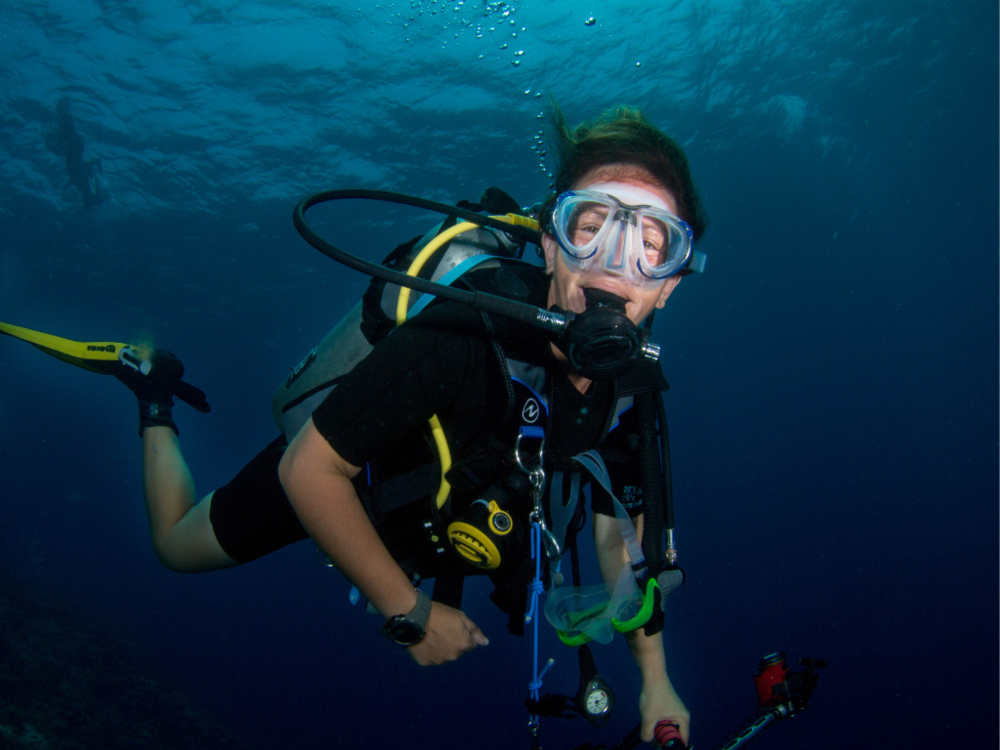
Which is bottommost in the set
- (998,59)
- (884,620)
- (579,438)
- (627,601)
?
(884,620)

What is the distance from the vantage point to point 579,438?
8.34ft

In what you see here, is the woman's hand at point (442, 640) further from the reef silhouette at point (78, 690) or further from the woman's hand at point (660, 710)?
the reef silhouette at point (78, 690)

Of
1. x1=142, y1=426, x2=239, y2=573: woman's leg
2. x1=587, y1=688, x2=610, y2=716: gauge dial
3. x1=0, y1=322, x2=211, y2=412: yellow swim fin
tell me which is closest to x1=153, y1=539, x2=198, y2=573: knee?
x1=142, y1=426, x2=239, y2=573: woman's leg

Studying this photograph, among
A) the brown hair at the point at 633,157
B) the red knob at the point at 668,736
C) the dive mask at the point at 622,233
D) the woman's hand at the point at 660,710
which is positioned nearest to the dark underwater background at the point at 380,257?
the woman's hand at the point at 660,710

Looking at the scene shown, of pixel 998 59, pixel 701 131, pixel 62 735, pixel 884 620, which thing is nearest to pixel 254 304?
pixel 62 735

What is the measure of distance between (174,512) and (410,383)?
9.83ft

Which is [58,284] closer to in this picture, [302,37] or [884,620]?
[302,37]

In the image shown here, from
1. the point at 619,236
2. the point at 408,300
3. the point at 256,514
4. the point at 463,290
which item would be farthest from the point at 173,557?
the point at 619,236

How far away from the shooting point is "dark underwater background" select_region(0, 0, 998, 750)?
1391 centimetres

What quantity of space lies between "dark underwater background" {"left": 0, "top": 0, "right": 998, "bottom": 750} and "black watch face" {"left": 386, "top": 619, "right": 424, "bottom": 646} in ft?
19.4

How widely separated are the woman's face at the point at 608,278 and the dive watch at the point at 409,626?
4.87 ft

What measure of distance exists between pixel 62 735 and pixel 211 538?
38.8 feet

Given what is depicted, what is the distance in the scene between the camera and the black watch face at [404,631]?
6.89ft

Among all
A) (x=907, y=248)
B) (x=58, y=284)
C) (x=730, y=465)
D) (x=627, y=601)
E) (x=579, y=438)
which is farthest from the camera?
(x=730, y=465)
